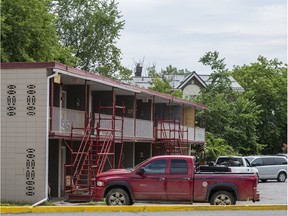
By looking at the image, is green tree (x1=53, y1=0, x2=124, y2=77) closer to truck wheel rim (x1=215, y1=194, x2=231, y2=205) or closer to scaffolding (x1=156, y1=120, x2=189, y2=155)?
scaffolding (x1=156, y1=120, x2=189, y2=155)

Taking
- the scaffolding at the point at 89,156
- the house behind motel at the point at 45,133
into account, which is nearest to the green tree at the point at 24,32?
the house behind motel at the point at 45,133

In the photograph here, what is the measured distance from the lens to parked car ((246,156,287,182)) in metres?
42.4

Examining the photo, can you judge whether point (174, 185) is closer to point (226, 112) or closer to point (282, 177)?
point (282, 177)

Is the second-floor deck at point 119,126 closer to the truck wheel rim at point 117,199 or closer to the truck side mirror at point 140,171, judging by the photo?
the truck wheel rim at point 117,199

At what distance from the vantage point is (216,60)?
5912cm

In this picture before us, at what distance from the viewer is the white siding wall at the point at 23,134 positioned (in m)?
23.4

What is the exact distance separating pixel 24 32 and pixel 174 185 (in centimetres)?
2482

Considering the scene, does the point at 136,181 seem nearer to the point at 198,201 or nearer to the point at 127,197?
the point at 127,197

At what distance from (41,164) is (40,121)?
158 cm

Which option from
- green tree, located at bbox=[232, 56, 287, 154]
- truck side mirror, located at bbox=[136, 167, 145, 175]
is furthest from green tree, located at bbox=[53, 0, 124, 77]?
truck side mirror, located at bbox=[136, 167, 145, 175]

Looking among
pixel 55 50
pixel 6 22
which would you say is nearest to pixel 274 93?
pixel 55 50

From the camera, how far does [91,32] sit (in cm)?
6047

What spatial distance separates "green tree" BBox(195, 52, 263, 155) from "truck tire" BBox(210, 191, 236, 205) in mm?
32612

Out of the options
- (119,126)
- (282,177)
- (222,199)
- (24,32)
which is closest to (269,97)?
(282,177)
